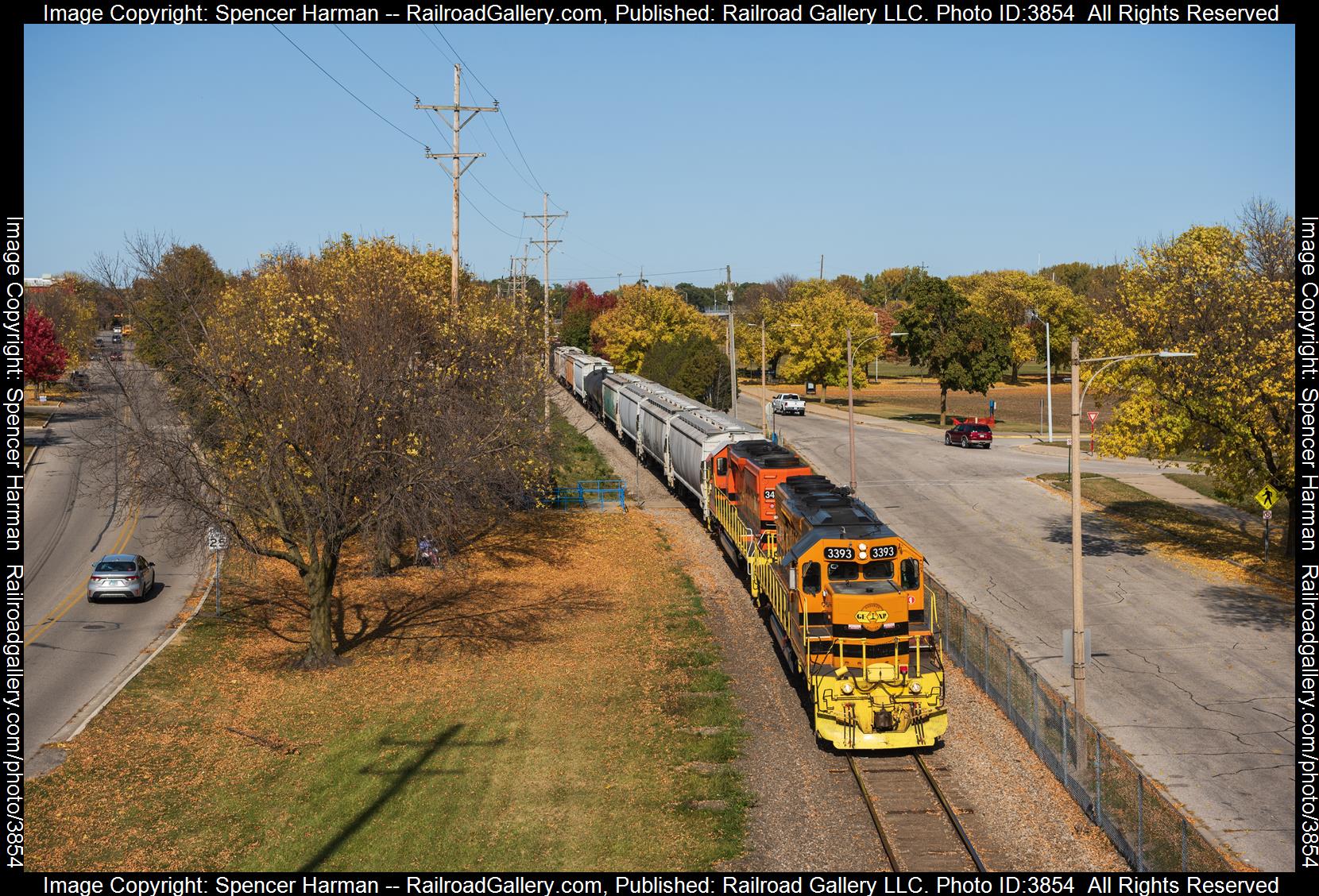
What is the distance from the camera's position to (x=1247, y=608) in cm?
3253

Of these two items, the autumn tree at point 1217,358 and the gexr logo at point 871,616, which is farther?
the autumn tree at point 1217,358

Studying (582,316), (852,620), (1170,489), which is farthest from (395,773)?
(582,316)

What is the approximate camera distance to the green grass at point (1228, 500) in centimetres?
4332

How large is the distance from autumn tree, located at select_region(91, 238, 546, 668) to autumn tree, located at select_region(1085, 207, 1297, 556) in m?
22.3

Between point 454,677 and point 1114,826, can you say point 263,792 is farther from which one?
point 1114,826

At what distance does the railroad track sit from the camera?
16672mm

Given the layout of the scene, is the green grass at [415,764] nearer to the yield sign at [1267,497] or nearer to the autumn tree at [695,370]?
the yield sign at [1267,497]

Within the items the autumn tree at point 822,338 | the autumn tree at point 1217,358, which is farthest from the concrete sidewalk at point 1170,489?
the autumn tree at point 822,338

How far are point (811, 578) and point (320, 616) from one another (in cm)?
1395

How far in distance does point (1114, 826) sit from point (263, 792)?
15.5 m

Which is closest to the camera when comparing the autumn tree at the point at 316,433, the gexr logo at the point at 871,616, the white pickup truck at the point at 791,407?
the gexr logo at the point at 871,616

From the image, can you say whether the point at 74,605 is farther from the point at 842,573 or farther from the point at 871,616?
the point at 871,616

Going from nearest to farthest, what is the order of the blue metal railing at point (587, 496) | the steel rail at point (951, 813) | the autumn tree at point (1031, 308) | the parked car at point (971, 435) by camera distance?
the steel rail at point (951, 813), the blue metal railing at point (587, 496), the parked car at point (971, 435), the autumn tree at point (1031, 308)

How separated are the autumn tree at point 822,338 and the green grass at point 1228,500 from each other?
34930mm
